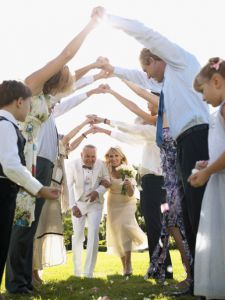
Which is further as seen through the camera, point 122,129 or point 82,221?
point 82,221

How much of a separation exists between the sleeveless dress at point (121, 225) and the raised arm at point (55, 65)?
397cm

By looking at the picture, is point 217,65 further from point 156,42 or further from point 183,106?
point 156,42

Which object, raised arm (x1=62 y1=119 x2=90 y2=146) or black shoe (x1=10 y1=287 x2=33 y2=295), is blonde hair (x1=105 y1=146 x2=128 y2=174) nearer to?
raised arm (x1=62 y1=119 x2=90 y2=146)

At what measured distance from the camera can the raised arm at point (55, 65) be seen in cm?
445

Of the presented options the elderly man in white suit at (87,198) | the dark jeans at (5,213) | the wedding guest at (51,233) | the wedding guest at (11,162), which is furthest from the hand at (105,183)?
the dark jeans at (5,213)

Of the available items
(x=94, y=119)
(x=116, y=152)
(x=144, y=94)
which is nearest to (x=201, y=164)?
(x=144, y=94)

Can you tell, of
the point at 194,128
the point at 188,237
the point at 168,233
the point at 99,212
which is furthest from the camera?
the point at 99,212

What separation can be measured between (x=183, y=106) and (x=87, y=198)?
4.02 meters

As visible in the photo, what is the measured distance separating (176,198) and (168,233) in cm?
69

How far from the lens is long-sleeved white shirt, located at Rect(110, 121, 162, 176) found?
638 centimetres

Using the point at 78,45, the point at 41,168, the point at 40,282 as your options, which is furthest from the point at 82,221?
the point at 78,45

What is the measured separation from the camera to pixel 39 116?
470 cm

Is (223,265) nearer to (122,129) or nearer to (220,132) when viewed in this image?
(220,132)

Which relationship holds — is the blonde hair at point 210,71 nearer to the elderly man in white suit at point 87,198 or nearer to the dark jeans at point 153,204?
the dark jeans at point 153,204
